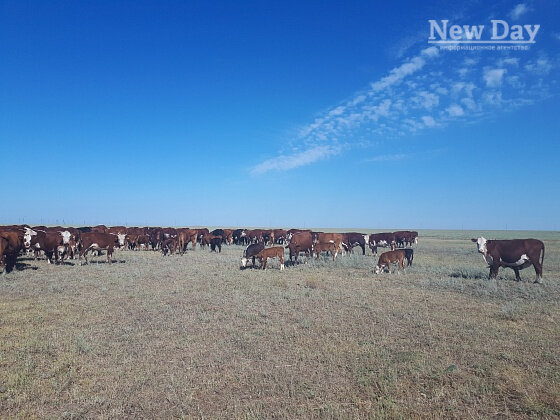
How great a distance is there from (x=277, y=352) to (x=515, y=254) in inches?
544

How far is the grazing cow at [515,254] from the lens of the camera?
1540 cm

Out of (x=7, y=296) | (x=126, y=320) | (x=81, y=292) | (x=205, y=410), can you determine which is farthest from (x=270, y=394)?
(x=7, y=296)

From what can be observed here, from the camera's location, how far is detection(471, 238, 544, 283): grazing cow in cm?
1540

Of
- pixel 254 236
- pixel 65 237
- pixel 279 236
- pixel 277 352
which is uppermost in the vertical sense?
pixel 65 237

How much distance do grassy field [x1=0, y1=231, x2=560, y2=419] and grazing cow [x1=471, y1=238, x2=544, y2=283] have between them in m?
2.06

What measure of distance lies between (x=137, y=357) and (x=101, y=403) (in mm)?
1667

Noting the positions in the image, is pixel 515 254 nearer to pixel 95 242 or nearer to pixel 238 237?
pixel 95 242

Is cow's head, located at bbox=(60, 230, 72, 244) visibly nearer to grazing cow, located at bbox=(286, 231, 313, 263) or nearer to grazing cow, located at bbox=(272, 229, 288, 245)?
grazing cow, located at bbox=(286, 231, 313, 263)

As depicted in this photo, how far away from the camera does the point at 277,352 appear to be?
23.5 feet

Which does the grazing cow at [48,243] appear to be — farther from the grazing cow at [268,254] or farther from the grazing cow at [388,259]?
the grazing cow at [388,259]

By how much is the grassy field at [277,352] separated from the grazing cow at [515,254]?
6.76 feet

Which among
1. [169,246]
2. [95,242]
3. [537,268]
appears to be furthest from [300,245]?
[169,246]

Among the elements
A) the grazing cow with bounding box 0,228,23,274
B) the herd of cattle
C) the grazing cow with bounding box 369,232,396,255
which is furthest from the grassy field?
the grazing cow with bounding box 369,232,396,255

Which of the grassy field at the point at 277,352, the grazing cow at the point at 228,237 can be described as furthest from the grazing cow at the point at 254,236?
the grassy field at the point at 277,352
